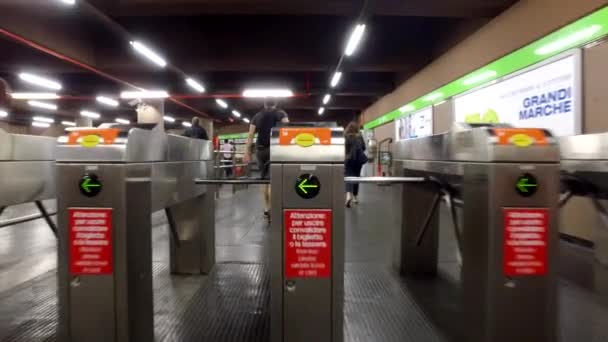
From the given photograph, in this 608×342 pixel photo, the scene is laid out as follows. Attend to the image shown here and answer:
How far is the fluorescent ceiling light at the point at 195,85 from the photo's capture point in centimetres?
991

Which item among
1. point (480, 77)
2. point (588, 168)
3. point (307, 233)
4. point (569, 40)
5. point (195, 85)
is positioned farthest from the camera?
point (195, 85)

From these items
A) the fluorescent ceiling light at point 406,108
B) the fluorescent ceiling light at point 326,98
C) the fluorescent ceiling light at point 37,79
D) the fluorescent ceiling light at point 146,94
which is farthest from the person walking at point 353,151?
the fluorescent ceiling light at point 37,79

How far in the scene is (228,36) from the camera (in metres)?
8.00

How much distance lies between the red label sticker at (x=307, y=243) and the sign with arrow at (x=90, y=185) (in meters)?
0.78

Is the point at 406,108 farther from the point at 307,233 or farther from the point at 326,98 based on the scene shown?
the point at 307,233

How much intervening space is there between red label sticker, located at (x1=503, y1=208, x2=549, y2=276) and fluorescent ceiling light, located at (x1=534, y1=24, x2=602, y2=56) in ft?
9.65

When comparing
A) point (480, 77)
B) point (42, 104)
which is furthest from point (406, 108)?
point (42, 104)

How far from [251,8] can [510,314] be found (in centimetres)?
508

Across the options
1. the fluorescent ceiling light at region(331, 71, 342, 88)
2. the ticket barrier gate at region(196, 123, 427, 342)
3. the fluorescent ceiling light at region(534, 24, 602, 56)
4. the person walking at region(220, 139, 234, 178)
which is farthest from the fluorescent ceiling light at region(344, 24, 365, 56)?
the ticket barrier gate at region(196, 123, 427, 342)

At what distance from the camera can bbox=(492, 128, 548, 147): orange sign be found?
1.44 m

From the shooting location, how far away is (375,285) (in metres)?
2.57

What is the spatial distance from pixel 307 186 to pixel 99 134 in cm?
88

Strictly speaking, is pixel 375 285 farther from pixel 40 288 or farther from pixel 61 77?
pixel 61 77

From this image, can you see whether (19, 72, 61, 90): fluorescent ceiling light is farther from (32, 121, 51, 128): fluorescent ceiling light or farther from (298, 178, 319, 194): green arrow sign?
(32, 121, 51, 128): fluorescent ceiling light
